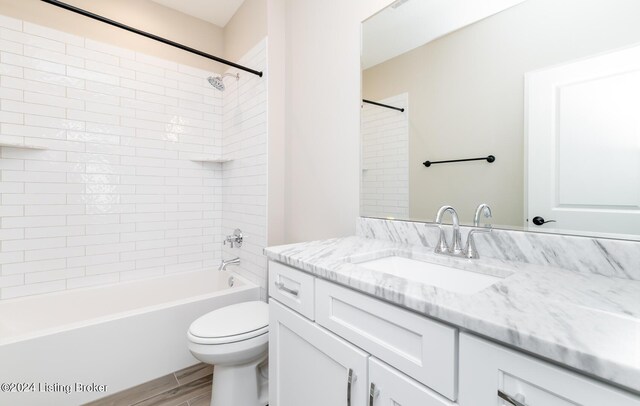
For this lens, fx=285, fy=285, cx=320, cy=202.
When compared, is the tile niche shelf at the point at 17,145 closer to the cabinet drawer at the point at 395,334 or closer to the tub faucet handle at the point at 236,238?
the tub faucet handle at the point at 236,238

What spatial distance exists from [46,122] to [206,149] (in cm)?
107

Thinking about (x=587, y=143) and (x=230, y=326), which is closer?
(x=587, y=143)

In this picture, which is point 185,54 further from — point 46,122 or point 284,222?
point 284,222

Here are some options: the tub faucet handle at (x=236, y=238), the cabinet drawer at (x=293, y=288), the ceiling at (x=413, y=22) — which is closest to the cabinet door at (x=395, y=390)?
the cabinet drawer at (x=293, y=288)

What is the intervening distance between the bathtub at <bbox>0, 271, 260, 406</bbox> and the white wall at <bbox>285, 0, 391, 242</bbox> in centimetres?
78

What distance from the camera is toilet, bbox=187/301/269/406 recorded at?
137 centimetres

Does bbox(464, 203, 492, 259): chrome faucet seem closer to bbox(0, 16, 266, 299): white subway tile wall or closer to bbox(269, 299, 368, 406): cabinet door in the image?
bbox(269, 299, 368, 406): cabinet door

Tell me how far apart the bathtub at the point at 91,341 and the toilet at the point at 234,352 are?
0.42 m

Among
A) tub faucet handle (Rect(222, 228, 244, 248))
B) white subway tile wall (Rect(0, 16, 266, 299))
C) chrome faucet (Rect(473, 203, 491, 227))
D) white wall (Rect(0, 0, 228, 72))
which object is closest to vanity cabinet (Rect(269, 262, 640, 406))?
chrome faucet (Rect(473, 203, 491, 227))

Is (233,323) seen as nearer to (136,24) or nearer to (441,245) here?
(441,245)

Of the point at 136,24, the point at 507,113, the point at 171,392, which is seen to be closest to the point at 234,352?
the point at 171,392

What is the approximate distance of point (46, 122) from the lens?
6.41ft

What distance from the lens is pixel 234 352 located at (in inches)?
54.4

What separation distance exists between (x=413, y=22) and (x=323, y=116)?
0.67 metres
